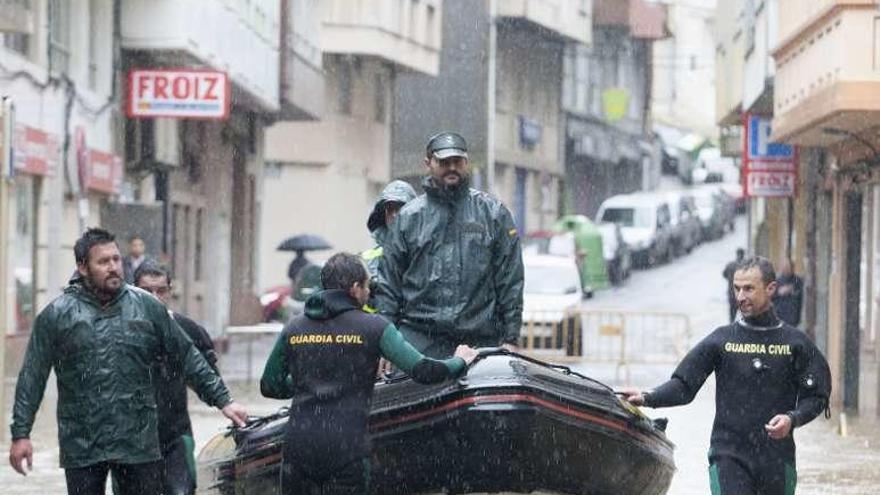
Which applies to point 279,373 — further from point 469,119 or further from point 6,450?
point 469,119

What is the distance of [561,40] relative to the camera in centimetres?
7212

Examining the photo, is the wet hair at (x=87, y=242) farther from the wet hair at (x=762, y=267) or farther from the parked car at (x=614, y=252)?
the parked car at (x=614, y=252)

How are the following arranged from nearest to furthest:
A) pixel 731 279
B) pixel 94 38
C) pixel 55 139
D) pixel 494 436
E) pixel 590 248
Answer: pixel 494 436
pixel 731 279
pixel 55 139
pixel 94 38
pixel 590 248

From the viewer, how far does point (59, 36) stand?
2950cm

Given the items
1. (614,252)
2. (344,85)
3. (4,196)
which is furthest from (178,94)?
(614,252)

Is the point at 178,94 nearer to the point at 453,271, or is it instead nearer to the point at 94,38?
the point at 94,38

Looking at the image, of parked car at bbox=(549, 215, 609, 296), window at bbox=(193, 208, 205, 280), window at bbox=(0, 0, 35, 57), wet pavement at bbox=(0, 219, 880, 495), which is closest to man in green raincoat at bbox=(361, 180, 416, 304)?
wet pavement at bbox=(0, 219, 880, 495)

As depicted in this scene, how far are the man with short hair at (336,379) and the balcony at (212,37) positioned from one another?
21991 mm

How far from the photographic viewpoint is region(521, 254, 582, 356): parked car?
34500mm

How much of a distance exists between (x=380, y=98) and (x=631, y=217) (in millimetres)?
9117

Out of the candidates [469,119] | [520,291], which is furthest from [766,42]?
[469,119]

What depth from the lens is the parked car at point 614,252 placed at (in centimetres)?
5741

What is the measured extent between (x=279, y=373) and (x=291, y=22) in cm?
3324

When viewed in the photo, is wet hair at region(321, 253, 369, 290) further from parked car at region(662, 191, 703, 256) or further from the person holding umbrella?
parked car at region(662, 191, 703, 256)
